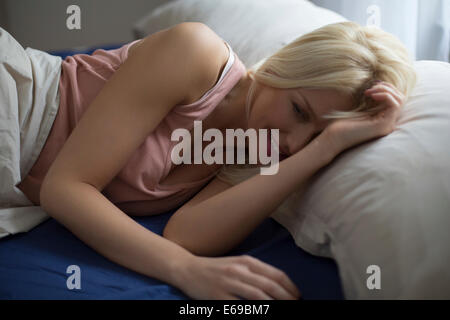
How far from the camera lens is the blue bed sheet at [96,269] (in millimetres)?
704

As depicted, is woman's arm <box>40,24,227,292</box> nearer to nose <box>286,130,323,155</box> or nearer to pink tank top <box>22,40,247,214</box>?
pink tank top <box>22,40,247,214</box>

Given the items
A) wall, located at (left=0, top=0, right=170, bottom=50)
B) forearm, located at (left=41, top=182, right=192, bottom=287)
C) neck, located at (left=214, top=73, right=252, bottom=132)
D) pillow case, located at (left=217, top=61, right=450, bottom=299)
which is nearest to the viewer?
pillow case, located at (left=217, top=61, right=450, bottom=299)

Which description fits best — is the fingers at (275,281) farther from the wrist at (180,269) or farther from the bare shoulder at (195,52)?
the bare shoulder at (195,52)

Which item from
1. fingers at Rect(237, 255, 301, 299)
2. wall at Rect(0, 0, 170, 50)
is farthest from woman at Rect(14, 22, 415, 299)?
wall at Rect(0, 0, 170, 50)

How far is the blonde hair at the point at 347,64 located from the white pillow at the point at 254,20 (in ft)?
1.07

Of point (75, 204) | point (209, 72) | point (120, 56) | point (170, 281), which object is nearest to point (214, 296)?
point (170, 281)

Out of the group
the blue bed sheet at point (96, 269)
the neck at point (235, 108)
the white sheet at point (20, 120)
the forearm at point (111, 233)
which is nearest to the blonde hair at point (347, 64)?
the neck at point (235, 108)

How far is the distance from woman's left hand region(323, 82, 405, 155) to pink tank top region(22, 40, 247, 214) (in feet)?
0.88

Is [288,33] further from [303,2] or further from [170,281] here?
[170,281]

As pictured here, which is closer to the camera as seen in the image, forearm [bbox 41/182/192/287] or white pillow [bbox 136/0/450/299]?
white pillow [bbox 136/0/450/299]

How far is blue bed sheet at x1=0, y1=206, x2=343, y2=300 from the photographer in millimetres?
704

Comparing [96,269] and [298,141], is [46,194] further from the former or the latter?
[298,141]

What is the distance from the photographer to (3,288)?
2.37 feet

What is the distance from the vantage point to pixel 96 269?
77 centimetres
